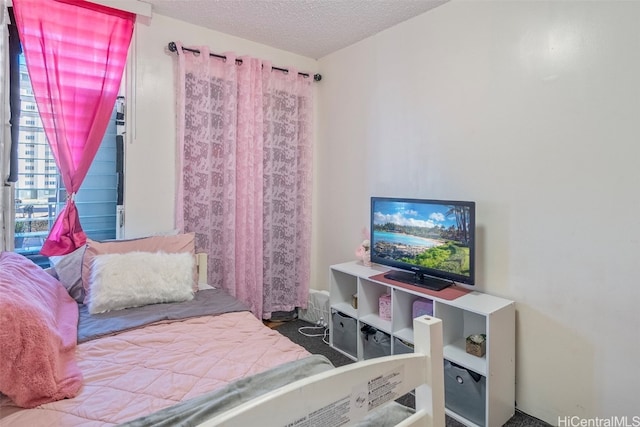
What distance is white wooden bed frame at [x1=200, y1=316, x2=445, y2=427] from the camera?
1.98ft

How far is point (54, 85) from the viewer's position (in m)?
2.17

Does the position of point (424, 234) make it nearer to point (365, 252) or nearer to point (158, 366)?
point (365, 252)

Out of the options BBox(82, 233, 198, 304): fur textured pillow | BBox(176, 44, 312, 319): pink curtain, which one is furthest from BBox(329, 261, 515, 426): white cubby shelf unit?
BBox(82, 233, 198, 304): fur textured pillow

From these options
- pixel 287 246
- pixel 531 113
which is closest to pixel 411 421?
pixel 531 113

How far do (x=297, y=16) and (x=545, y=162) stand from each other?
75.3 inches

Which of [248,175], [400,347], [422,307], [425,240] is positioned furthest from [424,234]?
[248,175]

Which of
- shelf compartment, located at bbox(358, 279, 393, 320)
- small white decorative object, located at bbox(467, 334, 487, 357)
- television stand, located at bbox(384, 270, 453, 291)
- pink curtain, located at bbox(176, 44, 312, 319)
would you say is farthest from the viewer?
pink curtain, located at bbox(176, 44, 312, 319)

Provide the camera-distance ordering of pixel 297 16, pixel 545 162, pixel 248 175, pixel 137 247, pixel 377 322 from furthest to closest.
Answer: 1. pixel 248 175
2. pixel 297 16
3. pixel 377 322
4. pixel 137 247
5. pixel 545 162

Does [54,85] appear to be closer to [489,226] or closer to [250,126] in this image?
[250,126]

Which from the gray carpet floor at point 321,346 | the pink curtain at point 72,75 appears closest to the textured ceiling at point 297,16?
the pink curtain at point 72,75

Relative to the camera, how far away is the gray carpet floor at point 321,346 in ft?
6.30

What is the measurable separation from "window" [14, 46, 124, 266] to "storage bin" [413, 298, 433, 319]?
2251mm

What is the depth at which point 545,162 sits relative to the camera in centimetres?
189

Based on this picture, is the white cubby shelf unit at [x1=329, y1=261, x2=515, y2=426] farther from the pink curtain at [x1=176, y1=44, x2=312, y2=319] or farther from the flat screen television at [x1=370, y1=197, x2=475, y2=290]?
the pink curtain at [x1=176, y1=44, x2=312, y2=319]
